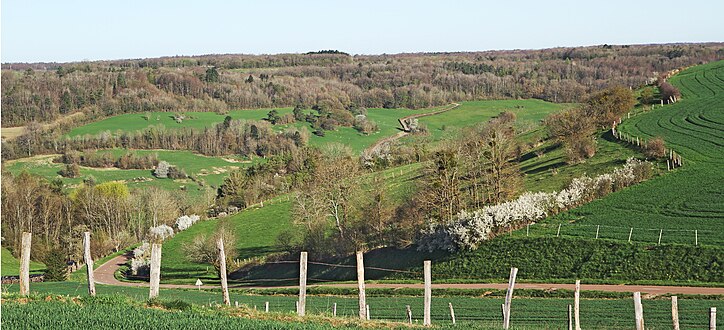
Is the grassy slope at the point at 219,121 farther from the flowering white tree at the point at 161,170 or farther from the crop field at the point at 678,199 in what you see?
the crop field at the point at 678,199

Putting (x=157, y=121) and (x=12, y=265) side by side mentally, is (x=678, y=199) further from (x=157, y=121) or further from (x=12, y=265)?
(x=157, y=121)

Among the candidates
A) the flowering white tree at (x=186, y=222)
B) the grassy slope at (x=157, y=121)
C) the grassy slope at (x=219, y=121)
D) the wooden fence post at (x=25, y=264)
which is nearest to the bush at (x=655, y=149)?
the flowering white tree at (x=186, y=222)

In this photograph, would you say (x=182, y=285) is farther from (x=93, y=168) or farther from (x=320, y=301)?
(x=93, y=168)

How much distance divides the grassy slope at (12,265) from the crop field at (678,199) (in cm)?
5006

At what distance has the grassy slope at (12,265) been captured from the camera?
75.1 m

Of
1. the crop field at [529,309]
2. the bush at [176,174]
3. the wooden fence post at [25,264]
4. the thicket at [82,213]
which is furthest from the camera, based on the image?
the bush at [176,174]

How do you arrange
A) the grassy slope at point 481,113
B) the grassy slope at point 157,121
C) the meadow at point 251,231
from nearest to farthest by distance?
1. the meadow at point 251,231
2. the grassy slope at point 157,121
3. the grassy slope at point 481,113

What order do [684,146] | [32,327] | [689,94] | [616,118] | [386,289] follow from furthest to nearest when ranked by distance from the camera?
1. [689,94]
2. [616,118]
3. [684,146]
4. [386,289]
5. [32,327]

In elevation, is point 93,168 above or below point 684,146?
below

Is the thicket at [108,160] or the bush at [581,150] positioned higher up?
the bush at [581,150]

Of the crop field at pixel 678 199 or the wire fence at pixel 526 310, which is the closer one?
the wire fence at pixel 526 310

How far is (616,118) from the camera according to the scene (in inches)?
3327

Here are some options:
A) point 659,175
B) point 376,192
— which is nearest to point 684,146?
point 659,175

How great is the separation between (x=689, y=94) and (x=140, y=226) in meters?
71.9
